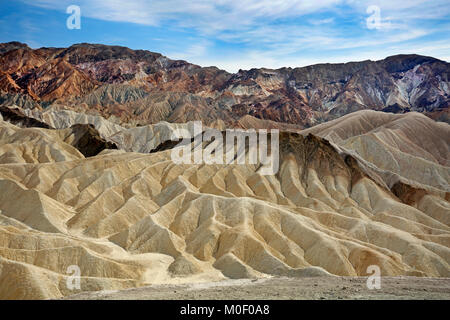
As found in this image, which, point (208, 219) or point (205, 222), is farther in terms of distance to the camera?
point (208, 219)

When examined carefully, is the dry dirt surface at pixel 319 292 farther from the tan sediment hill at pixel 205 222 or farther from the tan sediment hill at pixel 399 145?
the tan sediment hill at pixel 399 145

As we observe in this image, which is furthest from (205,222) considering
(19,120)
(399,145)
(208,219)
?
(19,120)

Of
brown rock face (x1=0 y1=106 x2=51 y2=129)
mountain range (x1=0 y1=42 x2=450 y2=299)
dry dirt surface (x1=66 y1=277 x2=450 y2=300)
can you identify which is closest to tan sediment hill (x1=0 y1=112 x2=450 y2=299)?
mountain range (x1=0 y1=42 x2=450 y2=299)

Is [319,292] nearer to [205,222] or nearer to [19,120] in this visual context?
[205,222]

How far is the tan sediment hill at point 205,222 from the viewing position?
52.8m

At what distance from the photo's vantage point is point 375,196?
93.5m

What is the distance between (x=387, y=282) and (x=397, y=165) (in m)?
96.2

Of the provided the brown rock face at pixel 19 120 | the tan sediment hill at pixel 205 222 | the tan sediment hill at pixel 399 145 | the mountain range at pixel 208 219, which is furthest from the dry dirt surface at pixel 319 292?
the brown rock face at pixel 19 120

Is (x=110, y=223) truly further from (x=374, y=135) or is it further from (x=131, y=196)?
(x=374, y=135)

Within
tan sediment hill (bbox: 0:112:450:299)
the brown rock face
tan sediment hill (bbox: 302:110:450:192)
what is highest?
the brown rock face

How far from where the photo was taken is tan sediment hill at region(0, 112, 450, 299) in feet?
173

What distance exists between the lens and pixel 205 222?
69688 millimetres

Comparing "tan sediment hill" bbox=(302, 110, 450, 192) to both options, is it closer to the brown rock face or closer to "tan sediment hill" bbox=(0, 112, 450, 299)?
"tan sediment hill" bbox=(0, 112, 450, 299)

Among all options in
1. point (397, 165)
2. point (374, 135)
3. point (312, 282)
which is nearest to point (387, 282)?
point (312, 282)
